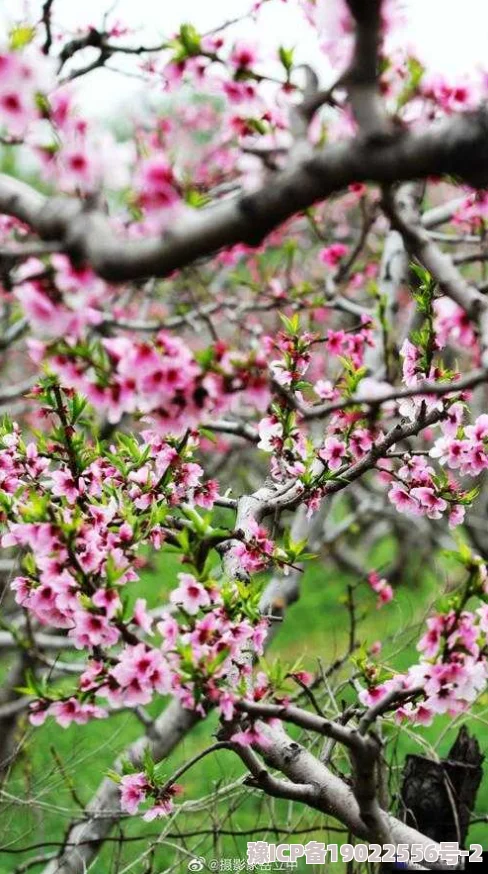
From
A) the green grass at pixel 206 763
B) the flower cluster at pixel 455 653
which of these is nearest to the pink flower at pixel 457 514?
the green grass at pixel 206 763

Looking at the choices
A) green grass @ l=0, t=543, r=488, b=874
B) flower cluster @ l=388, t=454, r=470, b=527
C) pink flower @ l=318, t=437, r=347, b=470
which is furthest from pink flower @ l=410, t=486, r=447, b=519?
green grass @ l=0, t=543, r=488, b=874

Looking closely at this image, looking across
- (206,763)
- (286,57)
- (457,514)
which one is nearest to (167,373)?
(286,57)

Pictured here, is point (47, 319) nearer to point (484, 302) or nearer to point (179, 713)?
point (484, 302)

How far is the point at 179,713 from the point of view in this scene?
4.27 m

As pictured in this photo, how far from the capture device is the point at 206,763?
593 centimetres

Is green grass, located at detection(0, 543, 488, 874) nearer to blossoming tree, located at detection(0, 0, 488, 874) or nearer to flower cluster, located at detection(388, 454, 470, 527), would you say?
blossoming tree, located at detection(0, 0, 488, 874)

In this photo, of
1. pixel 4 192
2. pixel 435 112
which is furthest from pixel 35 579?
pixel 435 112

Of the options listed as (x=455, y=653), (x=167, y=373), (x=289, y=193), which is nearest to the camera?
Result: (x=289, y=193)

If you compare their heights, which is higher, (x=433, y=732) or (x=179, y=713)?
(x=179, y=713)

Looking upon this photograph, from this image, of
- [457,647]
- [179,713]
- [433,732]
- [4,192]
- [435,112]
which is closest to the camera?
[4,192]

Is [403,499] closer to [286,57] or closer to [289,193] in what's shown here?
[286,57]

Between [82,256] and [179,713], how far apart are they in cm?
322

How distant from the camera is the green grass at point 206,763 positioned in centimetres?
310

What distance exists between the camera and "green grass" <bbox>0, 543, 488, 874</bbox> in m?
3.10
